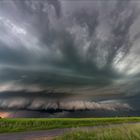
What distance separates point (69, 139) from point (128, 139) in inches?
177

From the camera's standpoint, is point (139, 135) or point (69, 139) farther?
point (69, 139)

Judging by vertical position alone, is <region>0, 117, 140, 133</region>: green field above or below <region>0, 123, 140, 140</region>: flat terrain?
above

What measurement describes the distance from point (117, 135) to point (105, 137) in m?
0.89

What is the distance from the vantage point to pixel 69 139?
660 inches

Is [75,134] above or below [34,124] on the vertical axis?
below

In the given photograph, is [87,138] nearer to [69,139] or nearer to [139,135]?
[69,139]

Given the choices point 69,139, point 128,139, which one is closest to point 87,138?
point 69,139

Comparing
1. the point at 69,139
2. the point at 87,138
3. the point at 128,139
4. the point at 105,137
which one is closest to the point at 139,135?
the point at 128,139

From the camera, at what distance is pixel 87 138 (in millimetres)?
16812

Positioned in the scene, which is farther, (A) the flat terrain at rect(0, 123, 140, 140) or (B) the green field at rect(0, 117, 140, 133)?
(B) the green field at rect(0, 117, 140, 133)

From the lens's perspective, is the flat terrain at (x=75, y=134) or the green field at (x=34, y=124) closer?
the flat terrain at (x=75, y=134)

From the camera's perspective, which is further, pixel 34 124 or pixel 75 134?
pixel 34 124

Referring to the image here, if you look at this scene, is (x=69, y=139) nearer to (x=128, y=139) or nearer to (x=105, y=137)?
(x=105, y=137)

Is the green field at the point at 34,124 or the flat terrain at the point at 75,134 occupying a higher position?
the green field at the point at 34,124
